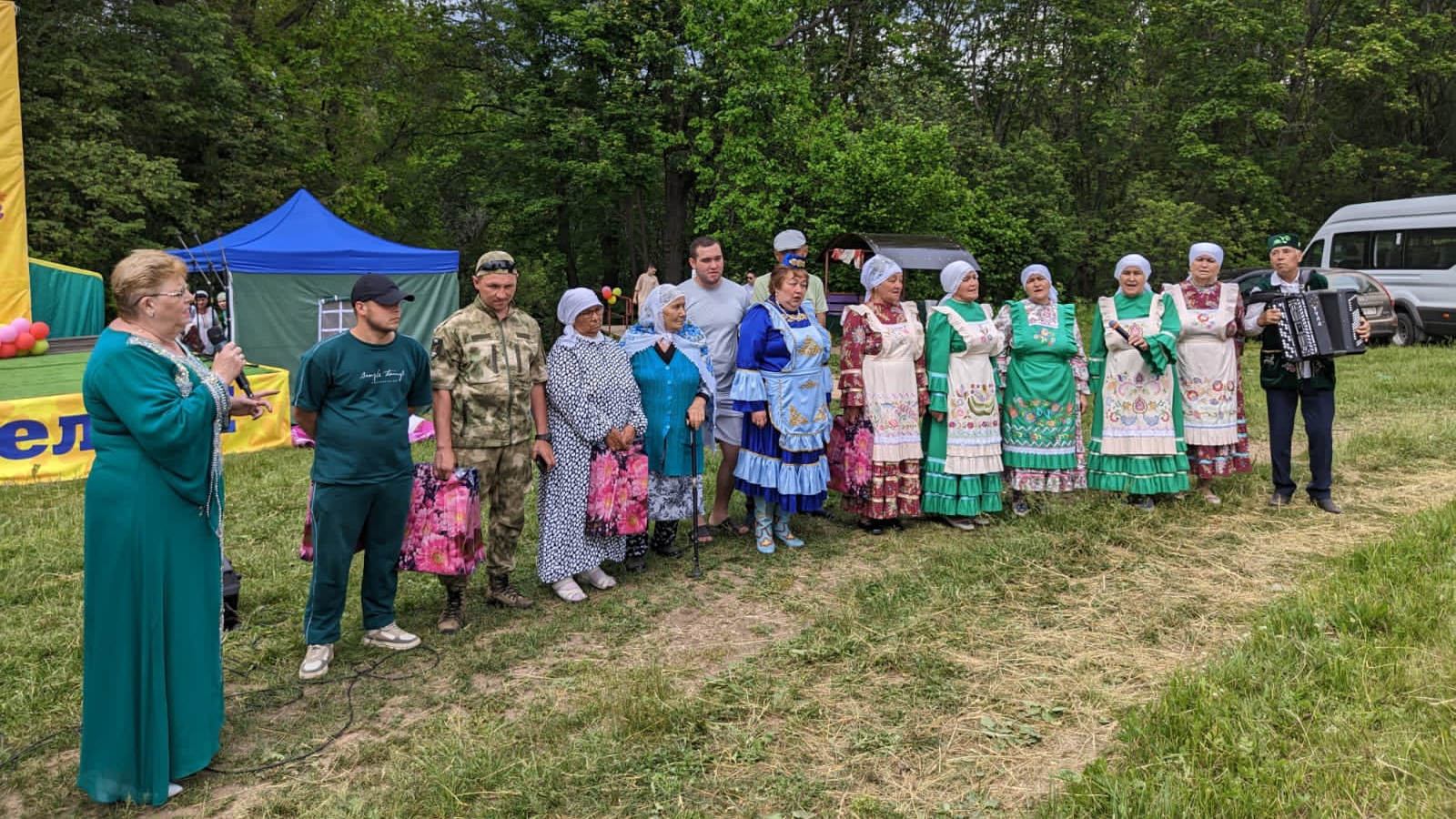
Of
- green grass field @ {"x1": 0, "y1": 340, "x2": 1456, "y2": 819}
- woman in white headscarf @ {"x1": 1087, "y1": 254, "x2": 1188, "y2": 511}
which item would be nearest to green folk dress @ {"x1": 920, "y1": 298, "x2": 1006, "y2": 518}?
green grass field @ {"x1": 0, "y1": 340, "x2": 1456, "y2": 819}

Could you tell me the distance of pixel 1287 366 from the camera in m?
5.79

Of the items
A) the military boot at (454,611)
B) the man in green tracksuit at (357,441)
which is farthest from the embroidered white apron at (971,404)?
the man in green tracksuit at (357,441)

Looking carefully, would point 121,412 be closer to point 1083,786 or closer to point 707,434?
point 1083,786

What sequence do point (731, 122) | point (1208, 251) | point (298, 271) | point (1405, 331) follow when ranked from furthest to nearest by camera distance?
point (731, 122)
point (1405, 331)
point (298, 271)
point (1208, 251)

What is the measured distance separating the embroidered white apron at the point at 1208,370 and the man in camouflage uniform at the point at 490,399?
424cm

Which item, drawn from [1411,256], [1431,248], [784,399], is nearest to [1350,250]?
[1411,256]

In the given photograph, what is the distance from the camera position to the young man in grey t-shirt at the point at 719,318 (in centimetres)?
568

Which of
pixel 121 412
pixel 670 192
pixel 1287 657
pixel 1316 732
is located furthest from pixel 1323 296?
pixel 670 192

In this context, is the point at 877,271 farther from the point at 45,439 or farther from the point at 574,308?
the point at 45,439

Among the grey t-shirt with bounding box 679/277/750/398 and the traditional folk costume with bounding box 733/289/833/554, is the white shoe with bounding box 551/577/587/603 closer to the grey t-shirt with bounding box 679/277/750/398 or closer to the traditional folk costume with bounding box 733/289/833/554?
the traditional folk costume with bounding box 733/289/833/554

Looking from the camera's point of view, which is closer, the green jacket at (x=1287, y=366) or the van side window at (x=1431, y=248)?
the green jacket at (x=1287, y=366)

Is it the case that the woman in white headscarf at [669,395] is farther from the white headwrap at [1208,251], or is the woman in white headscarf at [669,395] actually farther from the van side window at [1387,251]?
the van side window at [1387,251]

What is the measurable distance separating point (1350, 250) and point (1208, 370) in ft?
47.9

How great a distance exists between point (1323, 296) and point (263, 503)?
7464 mm
